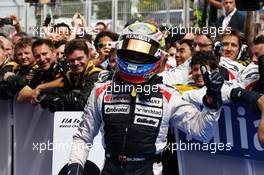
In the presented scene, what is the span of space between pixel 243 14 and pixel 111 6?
4.89m

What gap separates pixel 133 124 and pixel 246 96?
107cm

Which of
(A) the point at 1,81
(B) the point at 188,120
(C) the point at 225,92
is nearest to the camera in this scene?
(B) the point at 188,120

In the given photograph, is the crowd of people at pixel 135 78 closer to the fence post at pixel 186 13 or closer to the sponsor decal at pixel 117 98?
the sponsor decal at pixel 117 98

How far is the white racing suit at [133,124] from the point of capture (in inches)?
174

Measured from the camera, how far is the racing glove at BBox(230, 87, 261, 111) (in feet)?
16.2

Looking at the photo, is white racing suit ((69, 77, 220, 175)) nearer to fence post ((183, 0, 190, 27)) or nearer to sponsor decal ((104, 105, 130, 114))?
sponsor decal ((104, 105, 130, 114))

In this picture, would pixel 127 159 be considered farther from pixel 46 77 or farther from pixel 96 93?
pixel 46 77

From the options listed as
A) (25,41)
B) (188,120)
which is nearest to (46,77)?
(25,41)

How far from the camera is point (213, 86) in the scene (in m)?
3.96

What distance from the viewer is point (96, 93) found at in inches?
181

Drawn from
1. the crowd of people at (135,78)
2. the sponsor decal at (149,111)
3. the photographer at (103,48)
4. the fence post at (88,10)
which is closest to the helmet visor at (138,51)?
the crowd of people at (135,78)

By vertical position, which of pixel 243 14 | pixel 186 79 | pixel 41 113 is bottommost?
pixel 41 113

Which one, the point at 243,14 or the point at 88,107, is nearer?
the point at 88,107

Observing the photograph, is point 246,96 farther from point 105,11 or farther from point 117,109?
point 105,11
